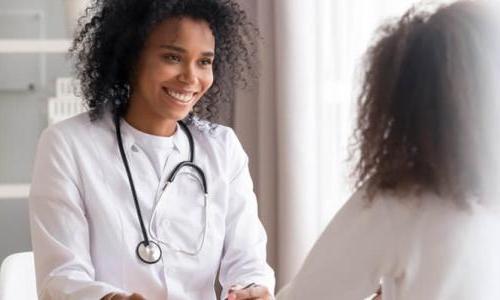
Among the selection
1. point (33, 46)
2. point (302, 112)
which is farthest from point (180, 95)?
point (33, 46)

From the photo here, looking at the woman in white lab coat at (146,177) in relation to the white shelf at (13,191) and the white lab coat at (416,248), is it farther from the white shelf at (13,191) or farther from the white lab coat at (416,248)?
the white shelf at (13,191)

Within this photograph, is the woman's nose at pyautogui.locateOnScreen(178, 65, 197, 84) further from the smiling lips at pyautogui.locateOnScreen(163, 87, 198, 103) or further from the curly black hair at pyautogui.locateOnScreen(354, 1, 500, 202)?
the curly black hair at pyautogui.locateOnScreen(354, 1, 500, 202)

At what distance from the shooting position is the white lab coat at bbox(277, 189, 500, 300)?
75cm

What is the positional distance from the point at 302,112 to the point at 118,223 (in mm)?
692

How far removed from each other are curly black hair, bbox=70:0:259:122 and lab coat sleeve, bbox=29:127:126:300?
0.12 meters

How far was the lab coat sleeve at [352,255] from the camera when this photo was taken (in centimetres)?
77

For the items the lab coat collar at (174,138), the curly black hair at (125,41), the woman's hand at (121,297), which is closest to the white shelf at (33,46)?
the curly black hair at (125,41)

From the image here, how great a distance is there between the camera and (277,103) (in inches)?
75.7

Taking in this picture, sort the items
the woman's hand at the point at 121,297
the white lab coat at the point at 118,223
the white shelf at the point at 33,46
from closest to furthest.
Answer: the woman's hand at the point at 121,297 → the white lab coat at the point at 118,223 → the white shelf at the point at 33,46

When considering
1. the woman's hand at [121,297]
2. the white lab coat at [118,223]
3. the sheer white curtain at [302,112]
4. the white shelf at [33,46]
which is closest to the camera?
the woman's hand at [121,297]

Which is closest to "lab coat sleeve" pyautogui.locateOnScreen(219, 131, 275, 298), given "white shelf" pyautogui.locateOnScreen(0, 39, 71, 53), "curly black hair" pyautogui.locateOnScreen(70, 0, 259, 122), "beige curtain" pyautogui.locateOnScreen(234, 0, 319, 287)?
"curly black hair" pyautogui.locateOnScreen(70, 0, 259, 122)

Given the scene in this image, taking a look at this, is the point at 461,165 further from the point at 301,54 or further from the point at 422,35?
the point at 301,54

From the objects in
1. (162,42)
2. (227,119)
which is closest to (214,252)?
(162,42)

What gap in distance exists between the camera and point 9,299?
1.44 metres
